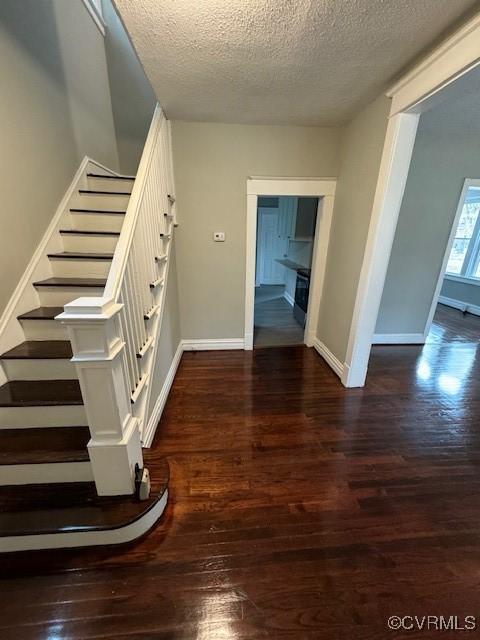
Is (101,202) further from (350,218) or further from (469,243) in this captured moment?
(469,243)

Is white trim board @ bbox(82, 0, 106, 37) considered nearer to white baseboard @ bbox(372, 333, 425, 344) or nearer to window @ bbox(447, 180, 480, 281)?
white baseboard @ bbox(372, 333, 425, 344)

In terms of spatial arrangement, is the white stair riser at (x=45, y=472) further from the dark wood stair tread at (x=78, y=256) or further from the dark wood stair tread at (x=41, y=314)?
the dark wood stair tread at (x=78, y=256)

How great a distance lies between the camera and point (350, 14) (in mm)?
1219

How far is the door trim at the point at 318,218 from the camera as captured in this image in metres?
2.68

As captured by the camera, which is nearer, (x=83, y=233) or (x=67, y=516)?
(x=67, y=516)

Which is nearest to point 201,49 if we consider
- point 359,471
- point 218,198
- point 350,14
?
point 350,14

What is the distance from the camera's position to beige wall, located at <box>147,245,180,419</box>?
1960mm

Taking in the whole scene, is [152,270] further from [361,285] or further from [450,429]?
[450,429]

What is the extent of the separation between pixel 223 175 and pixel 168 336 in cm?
178

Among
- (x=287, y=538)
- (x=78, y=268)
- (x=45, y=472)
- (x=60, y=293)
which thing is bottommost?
(x=287, y=538)

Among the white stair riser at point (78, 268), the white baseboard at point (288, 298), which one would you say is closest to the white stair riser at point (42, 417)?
the white stair riser at point (78, 268)

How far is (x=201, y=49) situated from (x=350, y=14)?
0.81 m

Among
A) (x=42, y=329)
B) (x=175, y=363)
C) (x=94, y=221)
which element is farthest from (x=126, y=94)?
(x=175, y=363)

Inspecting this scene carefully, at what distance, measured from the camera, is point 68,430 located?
1350mm
